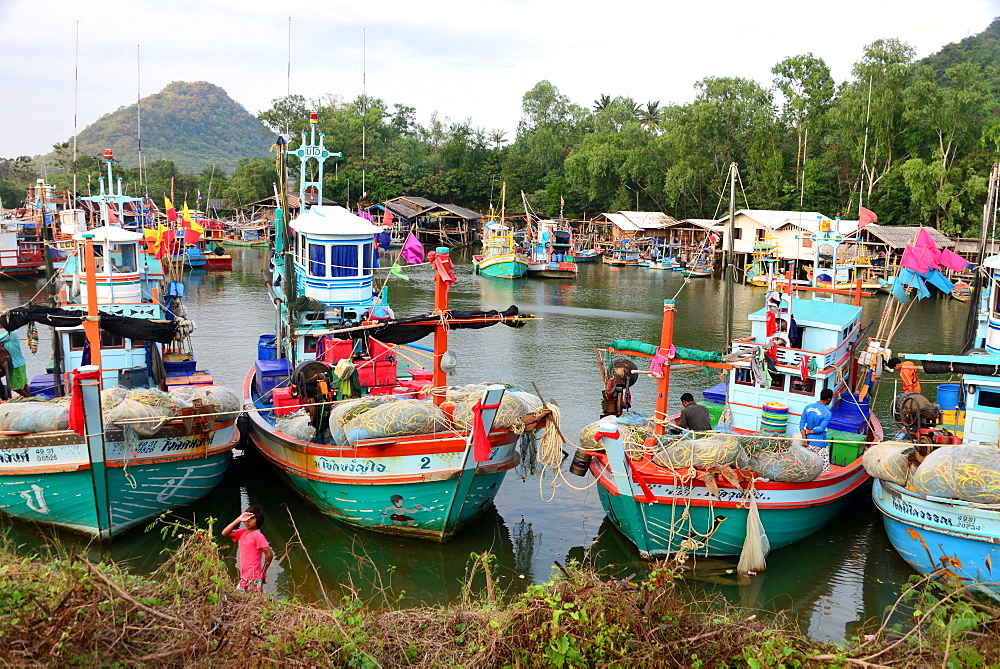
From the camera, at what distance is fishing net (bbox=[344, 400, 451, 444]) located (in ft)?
40.3

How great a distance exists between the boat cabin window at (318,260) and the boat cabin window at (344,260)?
15cm

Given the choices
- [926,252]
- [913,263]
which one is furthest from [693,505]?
[926,252]

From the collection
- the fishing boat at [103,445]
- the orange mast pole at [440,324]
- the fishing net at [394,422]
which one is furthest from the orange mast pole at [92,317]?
the orange mast pole at [440,324]

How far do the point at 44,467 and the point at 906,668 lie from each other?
11.3 meters

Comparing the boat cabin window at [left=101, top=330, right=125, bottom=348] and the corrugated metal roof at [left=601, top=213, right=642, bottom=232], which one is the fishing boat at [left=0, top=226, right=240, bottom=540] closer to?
the boat cabin window at [left=101, top=330, right=125, bottom=348]

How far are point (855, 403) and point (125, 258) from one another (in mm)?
14213

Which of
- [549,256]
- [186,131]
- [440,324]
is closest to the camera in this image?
[440,324]

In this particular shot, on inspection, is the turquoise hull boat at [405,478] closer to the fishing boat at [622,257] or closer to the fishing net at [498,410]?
the fishing net at [498,410]

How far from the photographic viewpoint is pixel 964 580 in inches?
437

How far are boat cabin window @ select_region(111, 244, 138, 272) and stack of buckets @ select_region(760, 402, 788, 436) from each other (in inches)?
479

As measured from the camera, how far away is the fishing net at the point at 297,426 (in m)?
13.6

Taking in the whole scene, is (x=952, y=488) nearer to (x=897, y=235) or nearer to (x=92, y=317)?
(x=92, y=317)

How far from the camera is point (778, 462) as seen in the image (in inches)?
480

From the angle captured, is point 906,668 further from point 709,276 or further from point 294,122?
point 294,122
